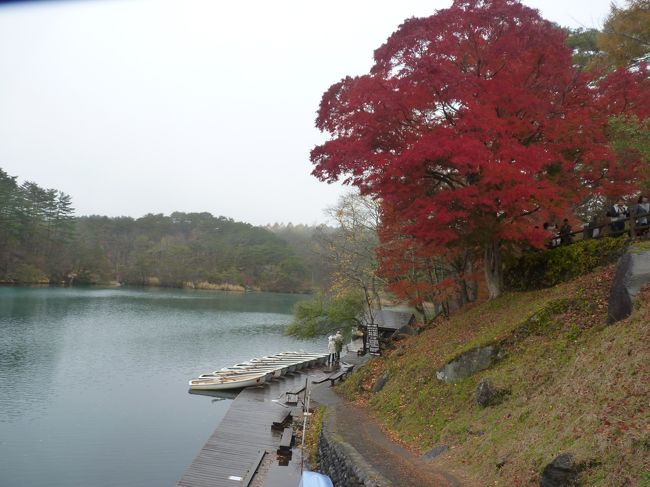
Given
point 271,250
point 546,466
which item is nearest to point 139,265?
point 271,250

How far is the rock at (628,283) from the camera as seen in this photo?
8.35m

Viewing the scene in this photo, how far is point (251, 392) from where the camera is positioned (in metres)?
20.7

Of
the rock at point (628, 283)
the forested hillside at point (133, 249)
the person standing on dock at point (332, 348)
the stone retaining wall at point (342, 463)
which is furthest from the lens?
the forested hillside at point (133, 249)

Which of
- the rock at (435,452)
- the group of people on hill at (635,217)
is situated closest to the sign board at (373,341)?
the group of people on hill at (635,217)

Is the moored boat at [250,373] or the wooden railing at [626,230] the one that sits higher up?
the wooden railing at [626,230]

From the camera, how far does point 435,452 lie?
8.88 m

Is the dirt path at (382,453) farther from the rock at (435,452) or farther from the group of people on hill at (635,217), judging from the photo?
the group of people on hill at (635,217)

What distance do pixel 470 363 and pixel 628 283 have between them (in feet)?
11.7

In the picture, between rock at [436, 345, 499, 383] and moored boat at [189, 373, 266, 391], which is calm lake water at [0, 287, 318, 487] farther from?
rock at [436, 345, 499, 383]

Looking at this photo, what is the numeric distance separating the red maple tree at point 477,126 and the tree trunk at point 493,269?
1296 mm

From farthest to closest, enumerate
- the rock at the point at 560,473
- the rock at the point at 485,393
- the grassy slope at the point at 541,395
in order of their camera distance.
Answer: the rock at the point at 485,393 < the grassy slope at the point at 541,395 < the rock at the point at 560,473

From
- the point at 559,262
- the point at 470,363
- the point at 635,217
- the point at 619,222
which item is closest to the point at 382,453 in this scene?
the point at 470,363

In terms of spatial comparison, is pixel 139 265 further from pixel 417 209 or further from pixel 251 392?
pixel 417 209

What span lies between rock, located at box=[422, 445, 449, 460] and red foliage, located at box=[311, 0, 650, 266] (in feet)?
15.5
